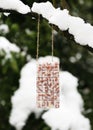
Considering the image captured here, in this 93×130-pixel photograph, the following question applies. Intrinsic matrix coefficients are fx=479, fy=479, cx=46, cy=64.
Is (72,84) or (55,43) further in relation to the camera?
(55,43)

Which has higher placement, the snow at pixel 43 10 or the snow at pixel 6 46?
the snow at pixel 6 46

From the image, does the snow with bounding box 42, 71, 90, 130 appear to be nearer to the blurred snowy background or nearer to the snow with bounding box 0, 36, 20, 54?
the blurred snowy background

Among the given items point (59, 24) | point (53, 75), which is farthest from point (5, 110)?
point (59, 24)

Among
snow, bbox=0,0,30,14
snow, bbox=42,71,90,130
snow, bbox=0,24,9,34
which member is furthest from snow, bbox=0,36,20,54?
snow, bbox=0,0,30,14

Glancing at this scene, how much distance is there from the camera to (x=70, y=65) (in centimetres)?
497

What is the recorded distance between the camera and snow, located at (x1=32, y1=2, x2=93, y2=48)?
186 cm

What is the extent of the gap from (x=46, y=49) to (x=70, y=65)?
0.83m

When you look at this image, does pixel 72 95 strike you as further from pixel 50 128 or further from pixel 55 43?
pixel 55 43

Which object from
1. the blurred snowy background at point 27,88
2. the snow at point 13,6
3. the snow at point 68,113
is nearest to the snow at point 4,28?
the blurred snowy background at point 27,88

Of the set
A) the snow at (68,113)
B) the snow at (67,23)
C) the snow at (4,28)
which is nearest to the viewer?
the snow at (67,23)

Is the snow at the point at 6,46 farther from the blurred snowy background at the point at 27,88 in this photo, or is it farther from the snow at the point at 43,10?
the snow at the point at 43,10

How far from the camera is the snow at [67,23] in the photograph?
1.86m

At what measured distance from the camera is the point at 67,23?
1.89m

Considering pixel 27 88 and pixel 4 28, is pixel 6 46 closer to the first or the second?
pixel 4 28
